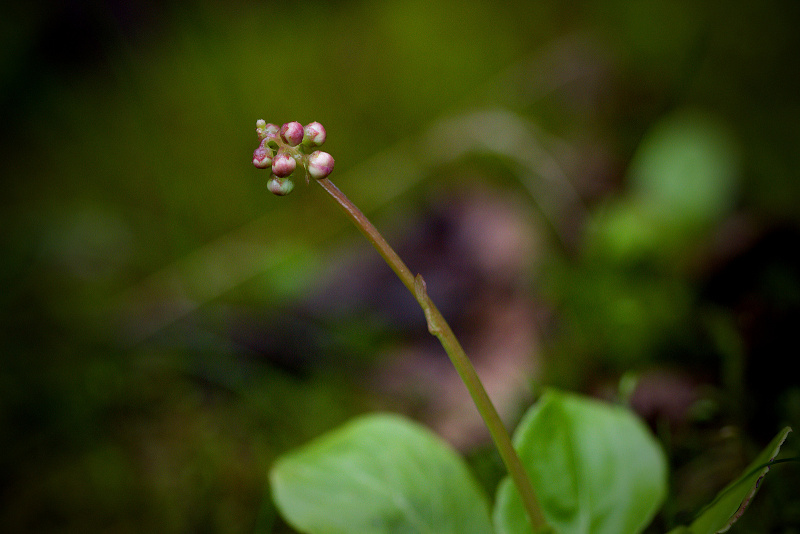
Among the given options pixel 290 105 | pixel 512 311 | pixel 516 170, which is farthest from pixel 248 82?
pixel 512 311

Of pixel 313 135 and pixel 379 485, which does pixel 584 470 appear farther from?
pixel 313 135

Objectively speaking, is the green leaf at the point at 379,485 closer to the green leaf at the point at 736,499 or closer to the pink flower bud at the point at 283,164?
the green leaf at the point at 736,499

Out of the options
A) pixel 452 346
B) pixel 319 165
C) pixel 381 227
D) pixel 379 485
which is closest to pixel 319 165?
pixel 319 165

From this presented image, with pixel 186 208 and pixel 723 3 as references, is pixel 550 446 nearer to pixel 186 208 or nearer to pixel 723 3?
pixel 186 208

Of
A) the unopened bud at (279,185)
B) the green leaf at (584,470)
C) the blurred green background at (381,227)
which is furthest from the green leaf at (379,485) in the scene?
the unopened bud at (279,185)

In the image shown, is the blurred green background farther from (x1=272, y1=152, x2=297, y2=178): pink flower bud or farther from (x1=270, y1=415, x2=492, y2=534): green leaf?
(x1=272, y1=152, x2=297, y2=178): pink flower bud
